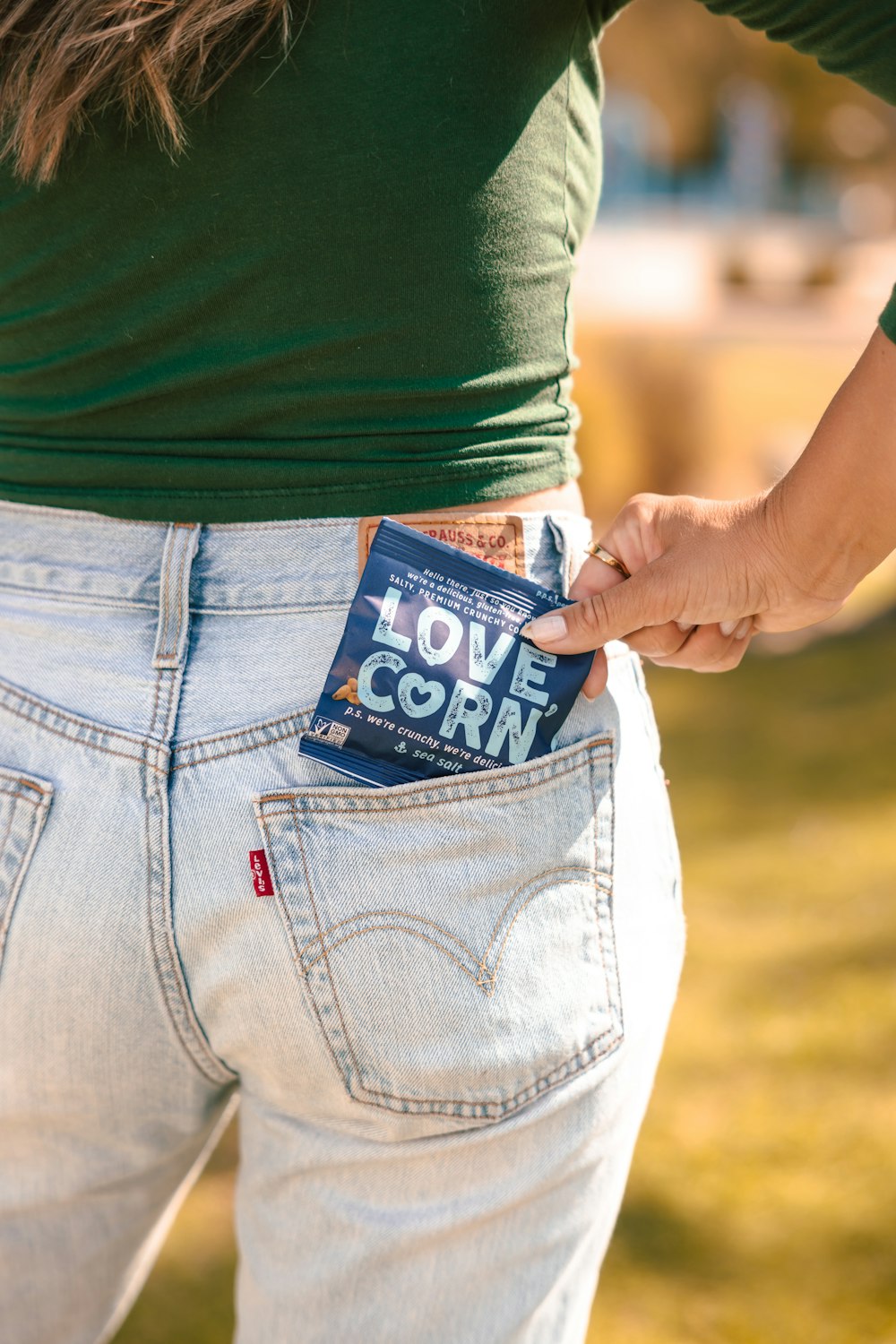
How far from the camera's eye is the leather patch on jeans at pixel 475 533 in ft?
3.05

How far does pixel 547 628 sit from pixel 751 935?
2.60 m

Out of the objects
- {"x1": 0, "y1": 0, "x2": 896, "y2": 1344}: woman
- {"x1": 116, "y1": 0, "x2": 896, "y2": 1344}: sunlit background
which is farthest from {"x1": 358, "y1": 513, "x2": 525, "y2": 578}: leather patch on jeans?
{"x1": 116, "y1": 0, "x2": 896, "y2": 1344}: sunlit background

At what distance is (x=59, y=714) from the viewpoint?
3.06ft

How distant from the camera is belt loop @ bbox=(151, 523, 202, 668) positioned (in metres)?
0.92

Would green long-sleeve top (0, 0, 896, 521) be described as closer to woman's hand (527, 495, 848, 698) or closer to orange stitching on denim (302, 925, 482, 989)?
woman's hand (527, 495, 848, 698)

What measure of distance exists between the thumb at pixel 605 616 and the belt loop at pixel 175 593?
10.5 inches

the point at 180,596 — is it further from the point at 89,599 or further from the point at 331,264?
the point at 331,264

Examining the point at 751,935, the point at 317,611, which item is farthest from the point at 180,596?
the point at 751,935

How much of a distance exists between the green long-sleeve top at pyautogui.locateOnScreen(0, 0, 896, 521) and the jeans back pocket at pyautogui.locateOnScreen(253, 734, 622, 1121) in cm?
24

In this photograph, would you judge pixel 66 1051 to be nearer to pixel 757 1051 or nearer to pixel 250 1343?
pixel 250 1343

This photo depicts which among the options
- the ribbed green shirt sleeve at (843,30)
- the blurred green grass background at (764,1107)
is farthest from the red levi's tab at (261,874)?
the blurred green grass background at (764,1107)

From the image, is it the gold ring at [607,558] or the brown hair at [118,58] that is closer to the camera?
the brown hair at [118,58]

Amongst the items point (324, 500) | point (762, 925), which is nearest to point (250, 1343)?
point (324, 500)

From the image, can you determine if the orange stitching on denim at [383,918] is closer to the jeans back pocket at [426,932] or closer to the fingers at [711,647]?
the jeans back pocket at [426,932]
